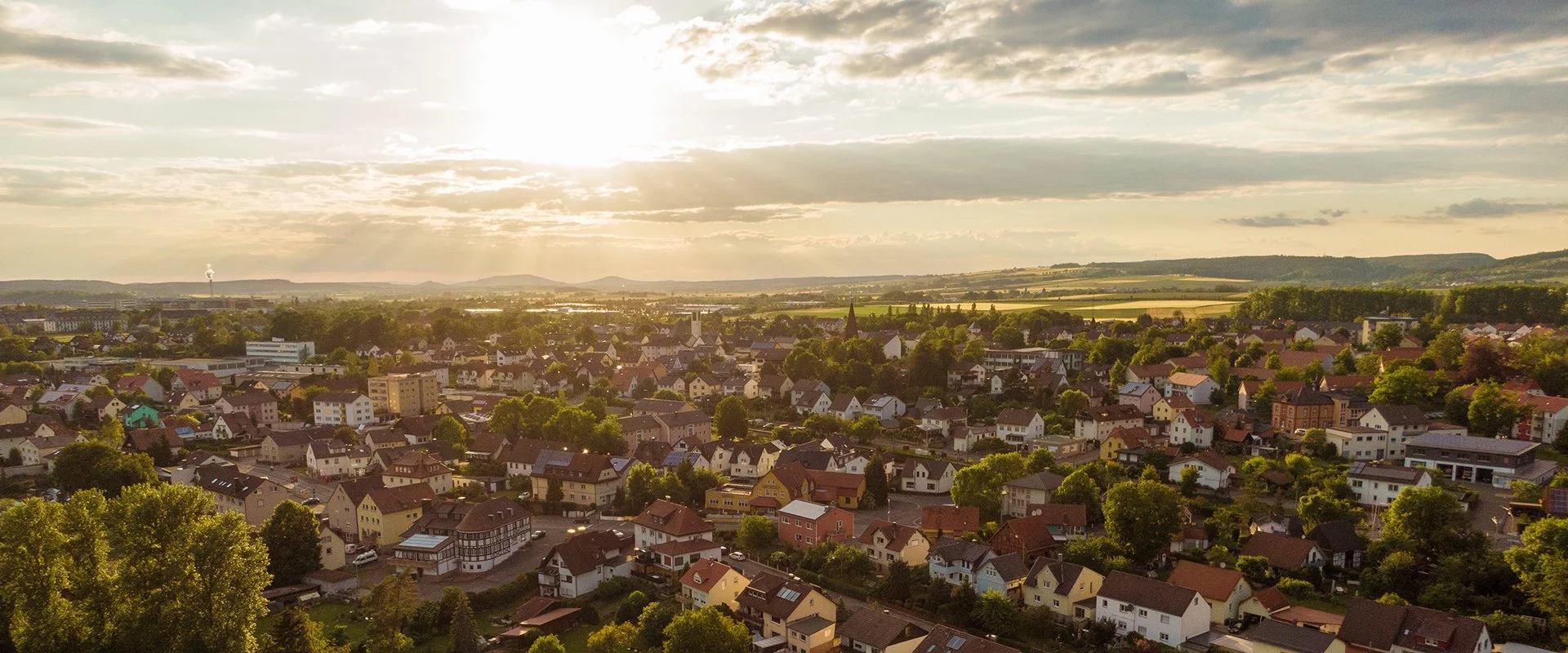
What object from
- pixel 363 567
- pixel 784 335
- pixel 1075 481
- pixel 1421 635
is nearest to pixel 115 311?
pixel 784 335

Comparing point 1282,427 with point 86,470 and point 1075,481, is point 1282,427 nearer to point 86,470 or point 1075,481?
point 1075,481

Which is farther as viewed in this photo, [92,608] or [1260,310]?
[1260,310]

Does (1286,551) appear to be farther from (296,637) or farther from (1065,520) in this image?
(296,637)

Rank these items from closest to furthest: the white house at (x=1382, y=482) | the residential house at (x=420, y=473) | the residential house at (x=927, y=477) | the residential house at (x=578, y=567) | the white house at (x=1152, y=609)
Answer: the white house at (x=1152, y=609)
the residential house at (x=578, y=567)
the white house at (x=1382, y=482)
the residential house at (x=420, y=473)
the residential house at (x=927, y=477)

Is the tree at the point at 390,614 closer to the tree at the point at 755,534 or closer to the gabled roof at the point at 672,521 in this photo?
the gabled roof at the point at 672,521

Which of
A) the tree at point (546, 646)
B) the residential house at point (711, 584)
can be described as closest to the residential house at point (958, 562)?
the residential house at point (711, 584)

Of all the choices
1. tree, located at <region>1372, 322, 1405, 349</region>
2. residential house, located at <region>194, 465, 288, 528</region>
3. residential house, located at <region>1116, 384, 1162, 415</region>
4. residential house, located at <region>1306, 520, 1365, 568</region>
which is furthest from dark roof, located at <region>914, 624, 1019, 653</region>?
tree, located at <region>1372, 322, 1405, 349</region>
